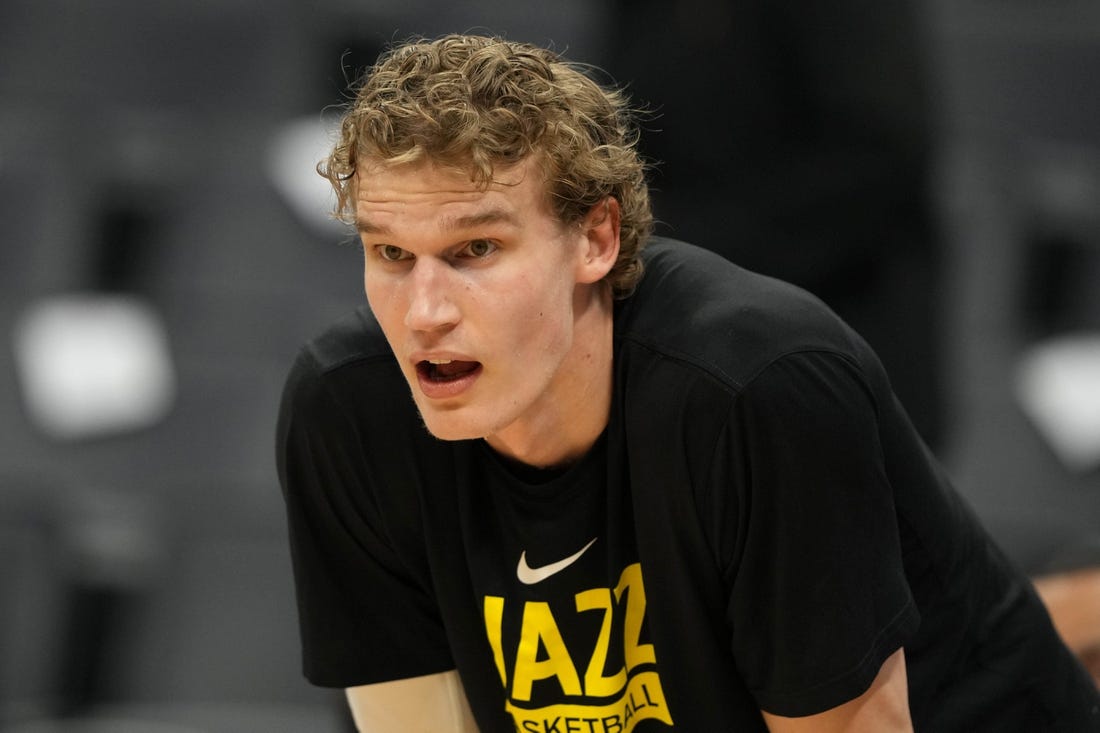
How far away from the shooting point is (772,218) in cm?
319

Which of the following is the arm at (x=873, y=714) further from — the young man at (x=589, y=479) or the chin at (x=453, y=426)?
the chin at (x=453, y=426)

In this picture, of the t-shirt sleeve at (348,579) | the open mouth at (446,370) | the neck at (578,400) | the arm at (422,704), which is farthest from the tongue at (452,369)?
the arm at (422,704)

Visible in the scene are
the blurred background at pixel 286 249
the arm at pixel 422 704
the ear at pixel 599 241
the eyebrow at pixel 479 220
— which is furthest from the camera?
the blurred background at pixel 286 249

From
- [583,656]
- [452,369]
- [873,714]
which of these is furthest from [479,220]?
[873,714]

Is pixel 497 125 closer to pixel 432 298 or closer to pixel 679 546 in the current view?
pixel 432 298

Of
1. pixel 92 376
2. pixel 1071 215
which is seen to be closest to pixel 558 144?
pixel 92 376

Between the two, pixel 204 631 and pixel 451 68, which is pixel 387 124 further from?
pixel 204 631

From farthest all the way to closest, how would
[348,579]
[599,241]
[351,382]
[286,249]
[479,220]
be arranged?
[286,249]
[348,579]
[351,382]
[599,241]
[479,220]

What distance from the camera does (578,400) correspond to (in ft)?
6.68

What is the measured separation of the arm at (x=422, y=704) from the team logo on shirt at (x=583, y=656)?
0.19 m

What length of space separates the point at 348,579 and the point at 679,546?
21.5 inches

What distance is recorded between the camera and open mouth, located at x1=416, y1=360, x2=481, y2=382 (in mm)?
1944

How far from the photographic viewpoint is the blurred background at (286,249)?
10.4ft

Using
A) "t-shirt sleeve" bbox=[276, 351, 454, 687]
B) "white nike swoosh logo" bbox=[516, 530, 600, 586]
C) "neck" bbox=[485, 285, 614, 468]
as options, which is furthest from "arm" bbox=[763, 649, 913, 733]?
"t-shirt sleeve" bbox=[276, 351, 454, 687]
